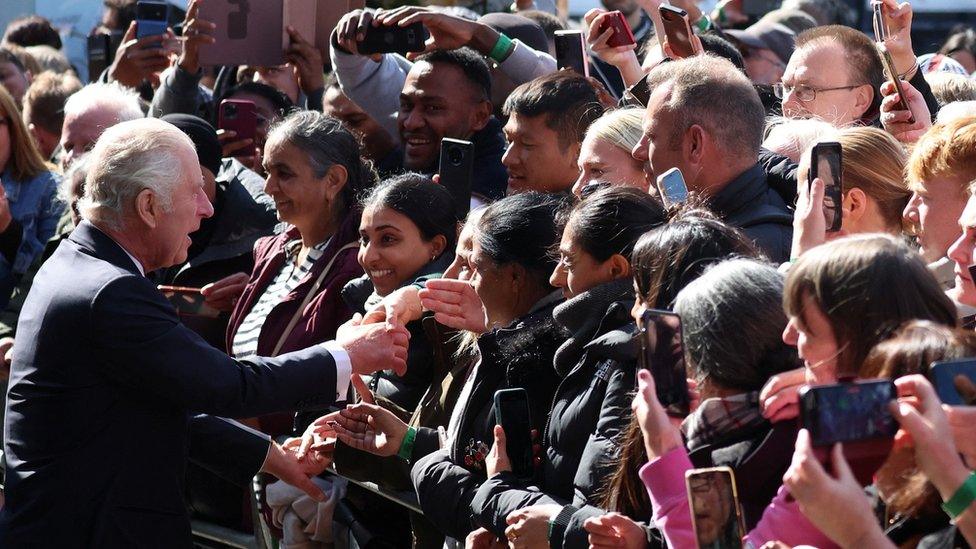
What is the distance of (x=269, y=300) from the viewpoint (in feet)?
17.1

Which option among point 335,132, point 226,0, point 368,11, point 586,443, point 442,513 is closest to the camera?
point 586,443

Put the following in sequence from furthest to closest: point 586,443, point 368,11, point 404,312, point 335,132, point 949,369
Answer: point 368,11 → point 335,132 → point 404,312 → point 586,443 → point 949,369

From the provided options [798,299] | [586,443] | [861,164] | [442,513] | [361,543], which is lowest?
[361,543]

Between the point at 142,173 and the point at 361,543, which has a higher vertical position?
the point at 142,173

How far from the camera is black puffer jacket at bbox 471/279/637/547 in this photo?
3.19 meters

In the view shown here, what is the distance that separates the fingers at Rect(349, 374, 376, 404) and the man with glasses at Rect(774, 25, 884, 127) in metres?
1.85

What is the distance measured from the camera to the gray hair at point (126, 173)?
3.85 meters

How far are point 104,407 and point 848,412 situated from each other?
2.23 m

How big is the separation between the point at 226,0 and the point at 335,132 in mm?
1625

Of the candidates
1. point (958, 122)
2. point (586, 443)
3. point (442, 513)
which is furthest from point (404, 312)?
point (958, 122)

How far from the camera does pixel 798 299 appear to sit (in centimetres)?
245

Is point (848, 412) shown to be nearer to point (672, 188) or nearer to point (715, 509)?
point (715, 509)

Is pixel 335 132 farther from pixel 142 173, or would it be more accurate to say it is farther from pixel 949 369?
pixel 949 369

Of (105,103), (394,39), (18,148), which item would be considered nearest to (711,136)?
(394,39)
